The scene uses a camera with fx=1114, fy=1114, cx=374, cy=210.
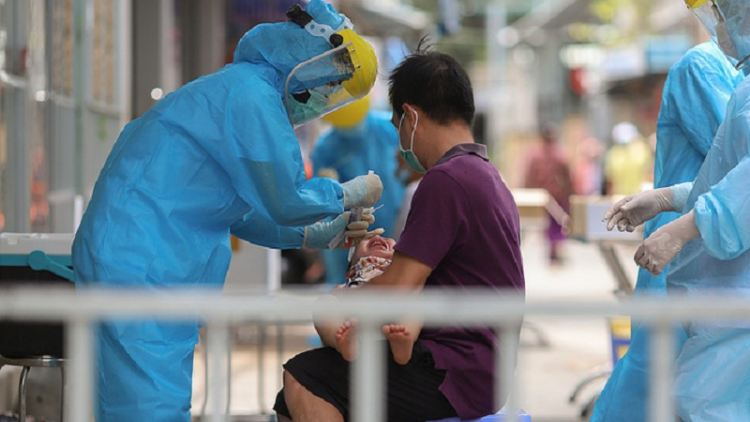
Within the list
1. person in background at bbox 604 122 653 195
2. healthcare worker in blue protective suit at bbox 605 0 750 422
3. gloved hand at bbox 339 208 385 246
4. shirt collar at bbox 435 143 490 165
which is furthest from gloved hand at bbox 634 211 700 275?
person in background at bbox 604 122 653 195

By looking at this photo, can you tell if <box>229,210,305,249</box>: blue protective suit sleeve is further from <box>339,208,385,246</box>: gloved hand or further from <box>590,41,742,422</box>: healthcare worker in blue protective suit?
<box>590,41,742,422</box>: healthcare worker in blue protective suit

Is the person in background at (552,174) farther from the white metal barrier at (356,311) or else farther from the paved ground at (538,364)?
the white metal barrier at (356,311)

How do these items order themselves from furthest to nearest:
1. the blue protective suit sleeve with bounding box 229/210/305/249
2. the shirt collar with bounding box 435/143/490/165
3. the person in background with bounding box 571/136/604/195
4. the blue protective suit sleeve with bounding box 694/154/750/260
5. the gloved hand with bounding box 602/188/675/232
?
the person in background with bounding box 571/136/604/195
the blue protective suit sleeve with bounding box 229/210/305/249
the gloved hand with bounding box 602/188/675/232
the shirt collar with bounding box 435/143/490/165
the blue protective suit sleeve with bounding box 694/154/750/260

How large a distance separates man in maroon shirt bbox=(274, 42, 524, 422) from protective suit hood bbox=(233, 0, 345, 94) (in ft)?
1.68

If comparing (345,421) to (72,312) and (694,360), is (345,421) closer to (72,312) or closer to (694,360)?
(694,360)

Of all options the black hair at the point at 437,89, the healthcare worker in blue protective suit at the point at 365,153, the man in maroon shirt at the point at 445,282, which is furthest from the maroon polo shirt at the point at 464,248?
the healthcare worker in blue protective suit at the point at 365,153

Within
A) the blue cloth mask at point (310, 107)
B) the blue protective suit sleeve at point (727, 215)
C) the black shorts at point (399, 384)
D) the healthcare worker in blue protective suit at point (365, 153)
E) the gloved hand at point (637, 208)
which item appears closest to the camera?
the blue protective suit sleeve at point (727, 215)

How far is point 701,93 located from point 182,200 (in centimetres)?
163

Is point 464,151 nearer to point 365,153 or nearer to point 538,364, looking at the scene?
point 365,153

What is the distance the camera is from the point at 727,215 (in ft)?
8.40

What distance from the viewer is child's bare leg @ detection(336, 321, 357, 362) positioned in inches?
104

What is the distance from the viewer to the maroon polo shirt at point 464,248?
8.66 feet

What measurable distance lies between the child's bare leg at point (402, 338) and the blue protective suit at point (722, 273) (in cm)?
70

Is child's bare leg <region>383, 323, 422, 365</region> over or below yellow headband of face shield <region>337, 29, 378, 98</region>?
below
